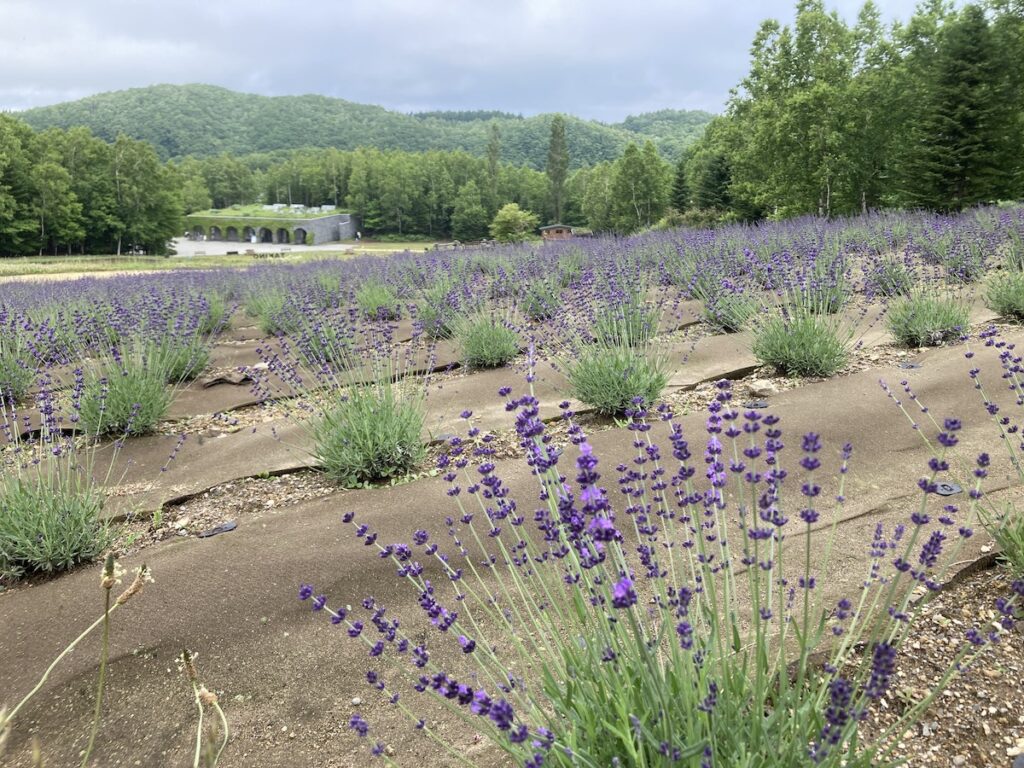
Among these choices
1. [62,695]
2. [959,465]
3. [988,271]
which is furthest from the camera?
[988,271]

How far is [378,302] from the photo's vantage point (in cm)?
986

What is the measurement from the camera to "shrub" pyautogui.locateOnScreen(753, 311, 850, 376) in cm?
491

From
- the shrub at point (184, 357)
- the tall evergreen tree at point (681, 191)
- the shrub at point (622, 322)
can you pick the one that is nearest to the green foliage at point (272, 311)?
the shrub at point (184, 357)

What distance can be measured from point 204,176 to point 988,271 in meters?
134

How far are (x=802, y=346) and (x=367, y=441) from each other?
3.37 metres

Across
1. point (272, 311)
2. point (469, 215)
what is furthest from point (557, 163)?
point (272, 311)

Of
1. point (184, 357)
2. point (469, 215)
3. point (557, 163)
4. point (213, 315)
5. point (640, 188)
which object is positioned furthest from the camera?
point (469, 215)

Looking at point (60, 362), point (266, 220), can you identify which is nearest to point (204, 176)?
point (266, 220)

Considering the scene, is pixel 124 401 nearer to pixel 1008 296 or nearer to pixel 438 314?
pixel 438 314

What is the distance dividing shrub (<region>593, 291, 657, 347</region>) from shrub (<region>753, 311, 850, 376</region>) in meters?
0.91

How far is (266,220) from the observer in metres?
92.6

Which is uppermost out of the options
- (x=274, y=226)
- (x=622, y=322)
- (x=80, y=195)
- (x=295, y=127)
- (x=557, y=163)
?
(x=295, y=127)

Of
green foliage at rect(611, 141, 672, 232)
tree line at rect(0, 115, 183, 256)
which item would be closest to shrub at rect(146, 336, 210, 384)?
tree line at rect(0, 115, 183, 256)

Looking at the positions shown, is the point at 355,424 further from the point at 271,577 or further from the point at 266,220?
the point at 266,220
